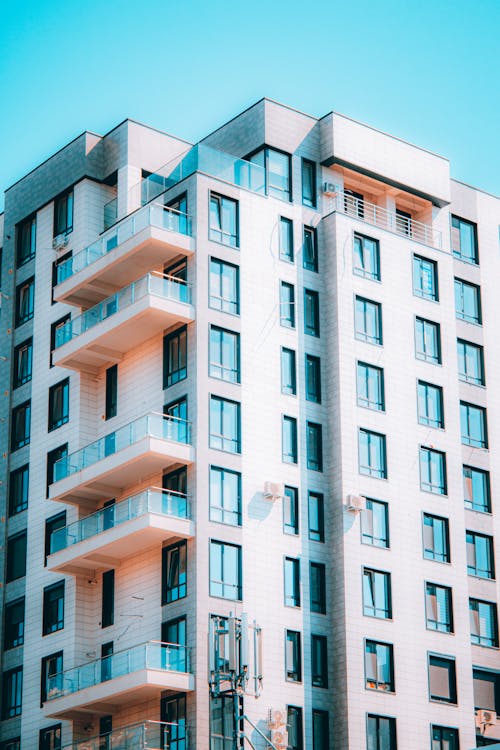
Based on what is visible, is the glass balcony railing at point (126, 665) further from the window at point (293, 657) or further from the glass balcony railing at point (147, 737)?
the window at point (293, 657)

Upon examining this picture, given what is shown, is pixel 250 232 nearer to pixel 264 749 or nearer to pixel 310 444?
pixel 310 444

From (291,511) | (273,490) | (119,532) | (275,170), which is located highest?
(275,170)

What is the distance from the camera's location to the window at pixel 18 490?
63156 millimetres

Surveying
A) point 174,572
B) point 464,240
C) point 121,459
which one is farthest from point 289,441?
point 464,240

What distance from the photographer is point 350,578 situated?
55.9 metres

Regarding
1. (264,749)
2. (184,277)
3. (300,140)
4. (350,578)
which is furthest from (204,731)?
(300,140)

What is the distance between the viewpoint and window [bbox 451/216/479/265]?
2611 inches

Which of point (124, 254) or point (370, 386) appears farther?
point (370, 386)

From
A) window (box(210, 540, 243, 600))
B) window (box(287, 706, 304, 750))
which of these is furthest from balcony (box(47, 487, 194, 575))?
window (box(287, 706, 304, 750))

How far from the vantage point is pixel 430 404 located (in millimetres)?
61469

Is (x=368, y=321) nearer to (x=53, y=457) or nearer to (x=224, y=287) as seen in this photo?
(x=224, y=287)

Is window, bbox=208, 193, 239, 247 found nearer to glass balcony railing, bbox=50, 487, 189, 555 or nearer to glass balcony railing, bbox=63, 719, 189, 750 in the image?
glass balcony railing, bbox=50, 487, 189, 555

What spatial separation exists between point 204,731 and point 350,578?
8688mm

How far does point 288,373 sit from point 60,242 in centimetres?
1253
